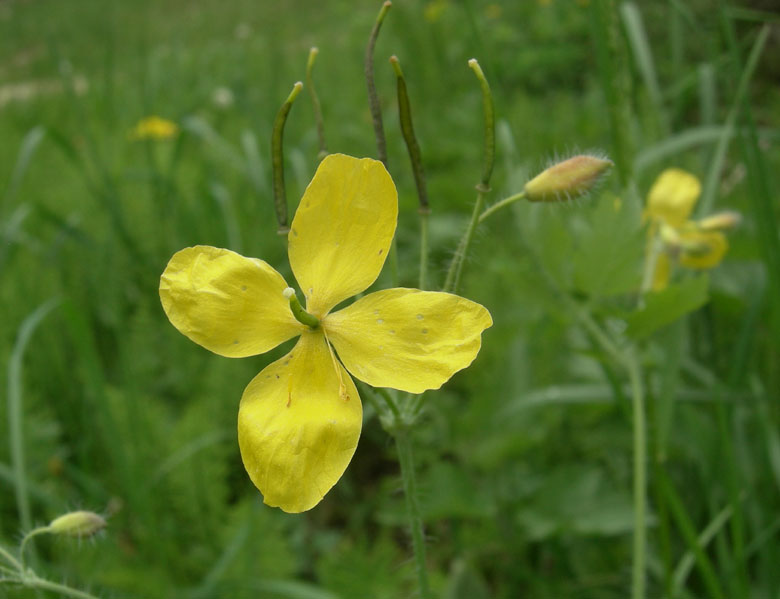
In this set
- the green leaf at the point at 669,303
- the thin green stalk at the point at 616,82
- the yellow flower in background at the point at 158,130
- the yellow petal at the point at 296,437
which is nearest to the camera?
the yellow petal at the point at 296,437

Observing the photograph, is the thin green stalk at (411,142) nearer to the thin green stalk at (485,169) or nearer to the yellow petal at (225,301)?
the thin green stalk at (485,169)

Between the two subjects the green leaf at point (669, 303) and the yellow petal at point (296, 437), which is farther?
the green leaf at point (669, 303)

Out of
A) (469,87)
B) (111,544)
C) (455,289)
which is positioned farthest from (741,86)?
(469,87)

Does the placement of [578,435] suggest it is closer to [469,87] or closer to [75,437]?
[75,437]

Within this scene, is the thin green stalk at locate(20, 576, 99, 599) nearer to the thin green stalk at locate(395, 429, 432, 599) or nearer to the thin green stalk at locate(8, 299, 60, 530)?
the thin green stalk at locate(395, 429, 432, 599)

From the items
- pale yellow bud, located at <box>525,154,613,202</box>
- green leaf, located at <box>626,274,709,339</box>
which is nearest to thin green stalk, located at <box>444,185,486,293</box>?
pale yellow bud, located at <box>525,154,613,202</box>

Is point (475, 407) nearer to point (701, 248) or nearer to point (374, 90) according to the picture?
point (701, 248)

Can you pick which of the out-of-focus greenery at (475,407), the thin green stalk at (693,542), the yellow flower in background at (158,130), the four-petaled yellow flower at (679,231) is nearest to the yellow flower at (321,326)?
Answer: the out-of-focus greenery at (475,407)
